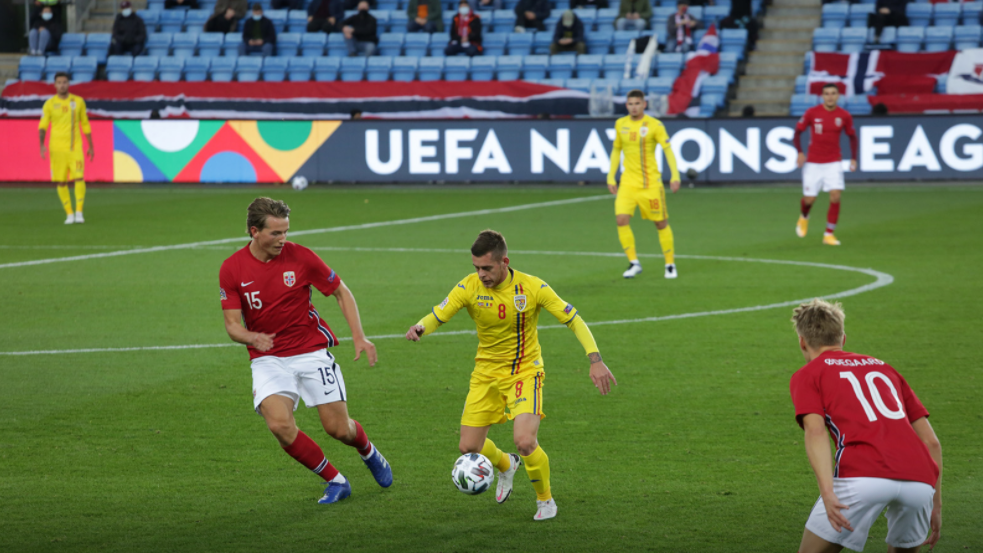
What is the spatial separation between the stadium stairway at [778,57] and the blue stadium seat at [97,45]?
17.0m

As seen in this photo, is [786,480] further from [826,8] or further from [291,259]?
[826,8]

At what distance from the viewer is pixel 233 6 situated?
2995cm

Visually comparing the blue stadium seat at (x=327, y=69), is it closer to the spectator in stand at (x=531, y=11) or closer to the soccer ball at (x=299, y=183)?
the soccer ball at (x=299, y=183)

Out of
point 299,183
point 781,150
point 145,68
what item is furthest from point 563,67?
point 145,68

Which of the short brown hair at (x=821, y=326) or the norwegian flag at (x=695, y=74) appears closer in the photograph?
the short brown hair at (x=821, y=326)

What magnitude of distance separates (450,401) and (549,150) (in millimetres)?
16733

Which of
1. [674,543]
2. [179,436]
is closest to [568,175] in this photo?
[179,436]

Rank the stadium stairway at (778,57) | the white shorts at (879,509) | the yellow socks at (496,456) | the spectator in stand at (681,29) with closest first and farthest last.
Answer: the white shorts at (879,509) < the yellow socks at (496,456) < the stadium stairway at (778,57) < the spectator in stand at (681,29)

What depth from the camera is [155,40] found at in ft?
99.1

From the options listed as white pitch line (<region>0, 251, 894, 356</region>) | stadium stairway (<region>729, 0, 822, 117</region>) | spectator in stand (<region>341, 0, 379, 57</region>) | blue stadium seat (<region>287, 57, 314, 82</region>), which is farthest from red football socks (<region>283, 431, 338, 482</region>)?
A: spectator in stand (<region>341, 0, 379, 57</region>)

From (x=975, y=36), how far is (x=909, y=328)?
58.5ft

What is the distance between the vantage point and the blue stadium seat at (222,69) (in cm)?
2853

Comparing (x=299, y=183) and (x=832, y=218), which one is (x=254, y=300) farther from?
(x=299, y=183)

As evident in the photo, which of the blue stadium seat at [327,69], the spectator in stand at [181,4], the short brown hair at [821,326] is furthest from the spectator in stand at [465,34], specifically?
the short brown hair at [821,326]
